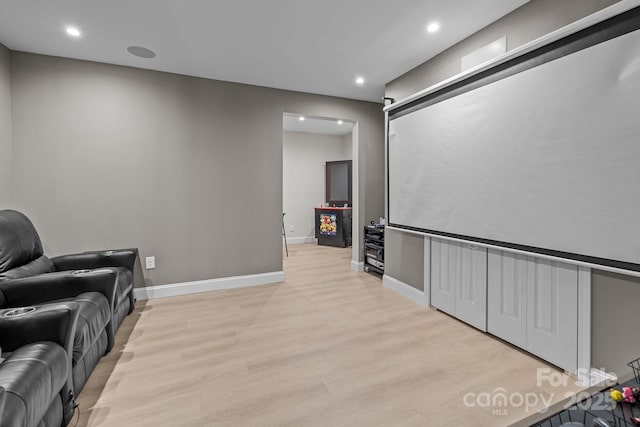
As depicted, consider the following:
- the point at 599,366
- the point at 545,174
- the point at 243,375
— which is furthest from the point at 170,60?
the point at 599,366

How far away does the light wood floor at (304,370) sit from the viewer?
1635 millimetres

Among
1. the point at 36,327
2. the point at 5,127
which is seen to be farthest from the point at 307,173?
the point at 36,327

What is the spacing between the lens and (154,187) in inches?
137

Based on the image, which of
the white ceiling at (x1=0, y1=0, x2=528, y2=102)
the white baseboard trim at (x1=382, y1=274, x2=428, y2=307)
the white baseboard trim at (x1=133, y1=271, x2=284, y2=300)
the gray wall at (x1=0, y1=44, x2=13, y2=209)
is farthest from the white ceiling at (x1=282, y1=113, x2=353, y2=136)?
the gray wall at (x1=0, y1=44, x2=13, y2=209)

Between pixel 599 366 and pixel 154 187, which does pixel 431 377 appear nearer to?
pixel 599 366

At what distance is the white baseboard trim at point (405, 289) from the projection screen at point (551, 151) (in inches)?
33.7

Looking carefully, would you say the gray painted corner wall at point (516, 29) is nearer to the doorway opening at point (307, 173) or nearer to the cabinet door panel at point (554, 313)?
the cabinet door panel at point (554, 313)

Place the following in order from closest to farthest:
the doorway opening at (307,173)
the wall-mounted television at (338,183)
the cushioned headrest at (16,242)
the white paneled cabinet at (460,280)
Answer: the cushioned headrest at (16,242) → the white paneled cabinet at (460,280) → the wall-mounted television at (338,183) → the doorway opening at (307,173)

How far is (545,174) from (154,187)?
12.5 feet

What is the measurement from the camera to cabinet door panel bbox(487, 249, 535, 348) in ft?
7.40

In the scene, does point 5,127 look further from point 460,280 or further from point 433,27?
point 460,280

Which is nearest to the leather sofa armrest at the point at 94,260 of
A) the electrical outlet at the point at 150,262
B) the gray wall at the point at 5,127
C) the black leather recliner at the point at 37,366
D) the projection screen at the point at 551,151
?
the electrical outlet at the point at 150,262

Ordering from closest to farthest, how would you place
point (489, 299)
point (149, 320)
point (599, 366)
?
point (599, 366) < point (489, 299) < point (149, 320)

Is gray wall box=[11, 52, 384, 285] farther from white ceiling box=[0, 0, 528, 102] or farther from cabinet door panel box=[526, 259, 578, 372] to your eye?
cabinet door panel box=[526, 259, 578, 372]
